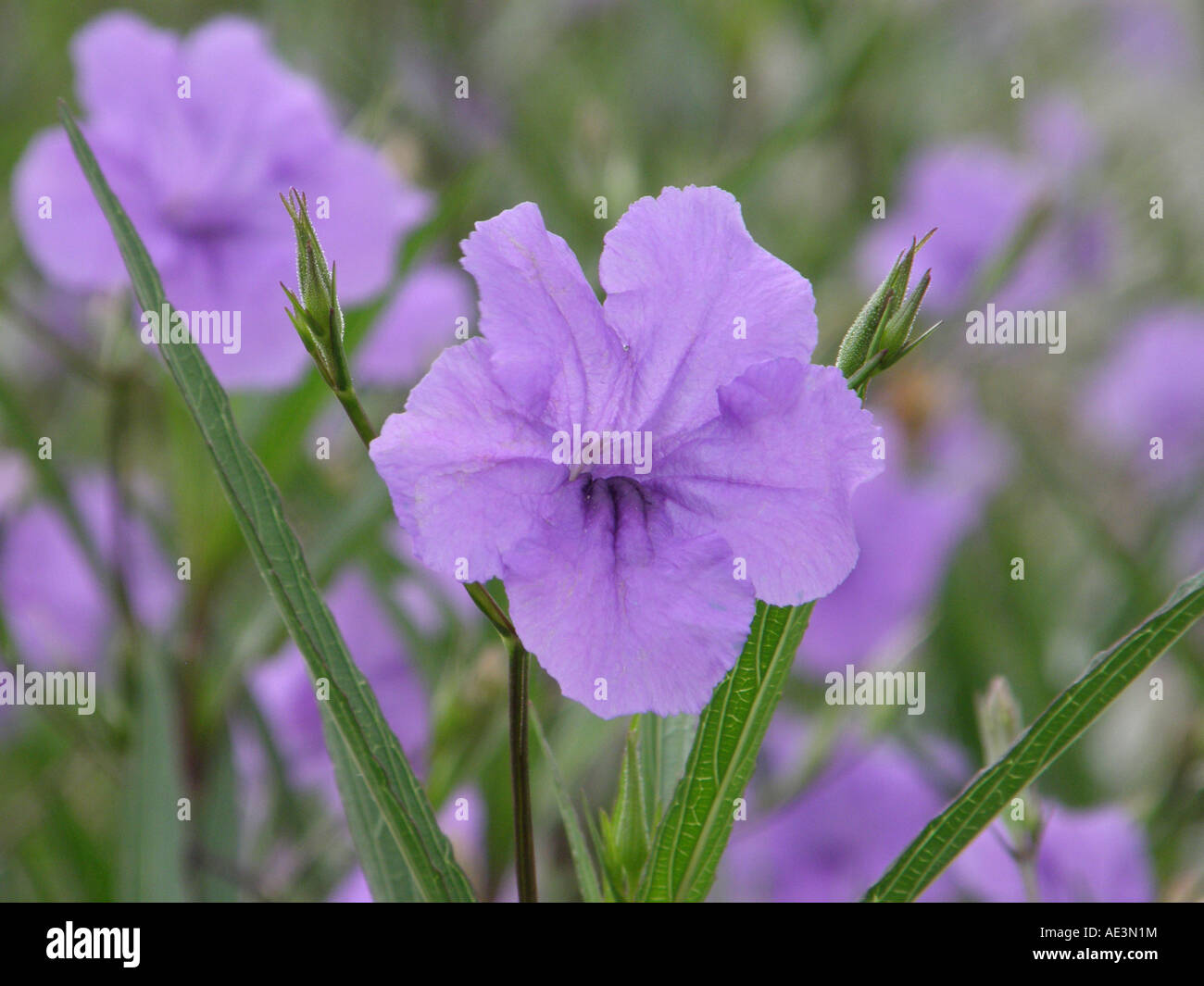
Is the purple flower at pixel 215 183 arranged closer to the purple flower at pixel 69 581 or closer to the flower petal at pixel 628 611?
the purple flower at pixel 69 581

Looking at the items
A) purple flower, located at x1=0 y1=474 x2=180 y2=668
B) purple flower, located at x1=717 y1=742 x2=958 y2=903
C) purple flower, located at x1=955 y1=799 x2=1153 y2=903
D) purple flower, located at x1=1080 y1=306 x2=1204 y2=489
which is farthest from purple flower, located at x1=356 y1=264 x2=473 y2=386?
purple flower, located at x1=1080 y1=306 x2=1204 y2=489

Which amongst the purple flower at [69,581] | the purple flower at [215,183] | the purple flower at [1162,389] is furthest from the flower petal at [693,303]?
the purple flower at [1162,389]

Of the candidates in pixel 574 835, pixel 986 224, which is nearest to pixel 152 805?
pixel 574 835

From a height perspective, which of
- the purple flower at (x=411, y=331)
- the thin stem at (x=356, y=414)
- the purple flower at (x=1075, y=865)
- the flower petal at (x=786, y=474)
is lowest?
the purple flower at (x=1075, y=865)

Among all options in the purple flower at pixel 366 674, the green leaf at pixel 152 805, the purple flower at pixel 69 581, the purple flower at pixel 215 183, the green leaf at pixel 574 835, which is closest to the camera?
the green leaf at pixel 574 835

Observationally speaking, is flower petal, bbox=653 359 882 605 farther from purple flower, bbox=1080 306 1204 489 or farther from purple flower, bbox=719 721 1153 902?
purple flower, bbox=1080 306 1204 489

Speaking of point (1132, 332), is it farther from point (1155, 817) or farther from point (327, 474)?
point (327, 474)
